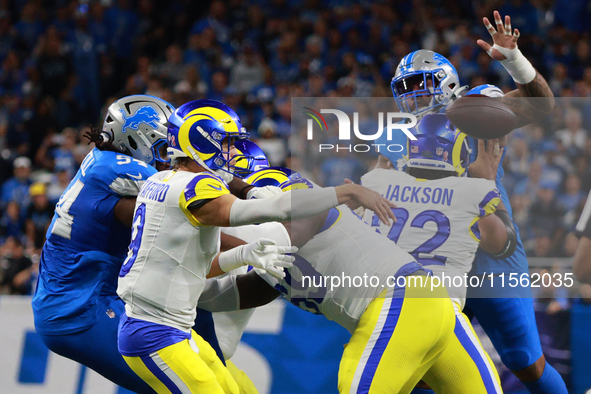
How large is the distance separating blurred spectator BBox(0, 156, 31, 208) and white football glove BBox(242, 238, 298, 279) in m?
6.73

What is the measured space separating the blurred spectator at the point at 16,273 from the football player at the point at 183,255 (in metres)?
4.30

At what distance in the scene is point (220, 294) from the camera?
13.7ft

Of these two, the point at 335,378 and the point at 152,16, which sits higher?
the point at 152,16

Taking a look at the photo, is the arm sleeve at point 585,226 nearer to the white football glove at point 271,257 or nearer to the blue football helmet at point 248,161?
the white football glove at point 271,257

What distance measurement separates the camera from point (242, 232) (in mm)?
4297

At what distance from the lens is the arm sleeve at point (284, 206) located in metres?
3.16

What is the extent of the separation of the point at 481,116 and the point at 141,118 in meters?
2.09

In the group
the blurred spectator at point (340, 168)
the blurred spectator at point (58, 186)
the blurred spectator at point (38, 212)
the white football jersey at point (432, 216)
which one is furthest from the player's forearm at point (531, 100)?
the blurred spectator at point (58, 186)

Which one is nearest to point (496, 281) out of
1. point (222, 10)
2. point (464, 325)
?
point (464, 325)

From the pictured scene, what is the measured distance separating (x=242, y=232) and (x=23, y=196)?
5.97m

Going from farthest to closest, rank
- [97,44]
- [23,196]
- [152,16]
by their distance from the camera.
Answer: [152,16] < [97,44] < [23,196]

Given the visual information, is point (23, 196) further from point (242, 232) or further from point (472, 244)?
point (472, 244)

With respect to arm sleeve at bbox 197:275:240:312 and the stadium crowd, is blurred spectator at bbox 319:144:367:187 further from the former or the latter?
the stadium crowd

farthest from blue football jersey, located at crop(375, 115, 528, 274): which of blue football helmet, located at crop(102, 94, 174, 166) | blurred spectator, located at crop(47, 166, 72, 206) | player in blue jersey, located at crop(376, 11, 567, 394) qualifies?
blurred spectator, located at crop(47, 166, 72, 206)
